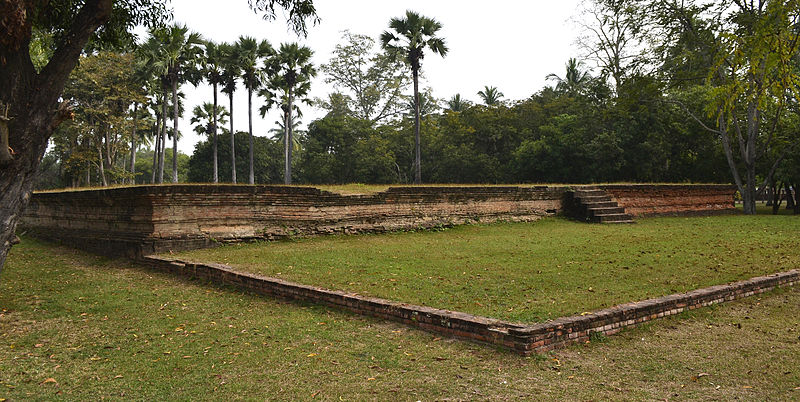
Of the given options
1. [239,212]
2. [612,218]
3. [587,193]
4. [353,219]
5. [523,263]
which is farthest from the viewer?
[587,193]

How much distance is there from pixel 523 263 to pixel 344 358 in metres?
4.26

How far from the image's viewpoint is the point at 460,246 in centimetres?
987

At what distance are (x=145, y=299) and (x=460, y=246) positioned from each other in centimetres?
549

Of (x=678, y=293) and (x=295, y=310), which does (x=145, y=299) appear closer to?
(x=295, y=310)

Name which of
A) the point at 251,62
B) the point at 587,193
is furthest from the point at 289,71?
the point at 587,193

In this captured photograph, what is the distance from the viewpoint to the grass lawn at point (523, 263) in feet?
18.0

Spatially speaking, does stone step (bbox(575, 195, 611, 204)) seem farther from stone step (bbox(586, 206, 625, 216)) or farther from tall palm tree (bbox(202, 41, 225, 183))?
tall palm tree (bbox(202, 41, 225, 183))

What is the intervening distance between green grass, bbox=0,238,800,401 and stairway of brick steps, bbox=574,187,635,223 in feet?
28.5

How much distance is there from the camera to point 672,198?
1741 cm

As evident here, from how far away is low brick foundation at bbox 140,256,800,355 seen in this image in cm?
413

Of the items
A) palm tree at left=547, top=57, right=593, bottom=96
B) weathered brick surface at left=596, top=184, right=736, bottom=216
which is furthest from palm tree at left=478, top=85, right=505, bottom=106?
weathered brick surface at left=596, top=184, right=736, bottom=216

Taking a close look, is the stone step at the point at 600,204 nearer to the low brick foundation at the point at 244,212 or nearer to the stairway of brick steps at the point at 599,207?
the stairway of brick steps at the point at 599,207

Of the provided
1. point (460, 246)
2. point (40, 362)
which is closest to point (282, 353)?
point (40, 362)

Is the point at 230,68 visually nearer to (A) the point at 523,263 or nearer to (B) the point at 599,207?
(B) the point at 599,207
